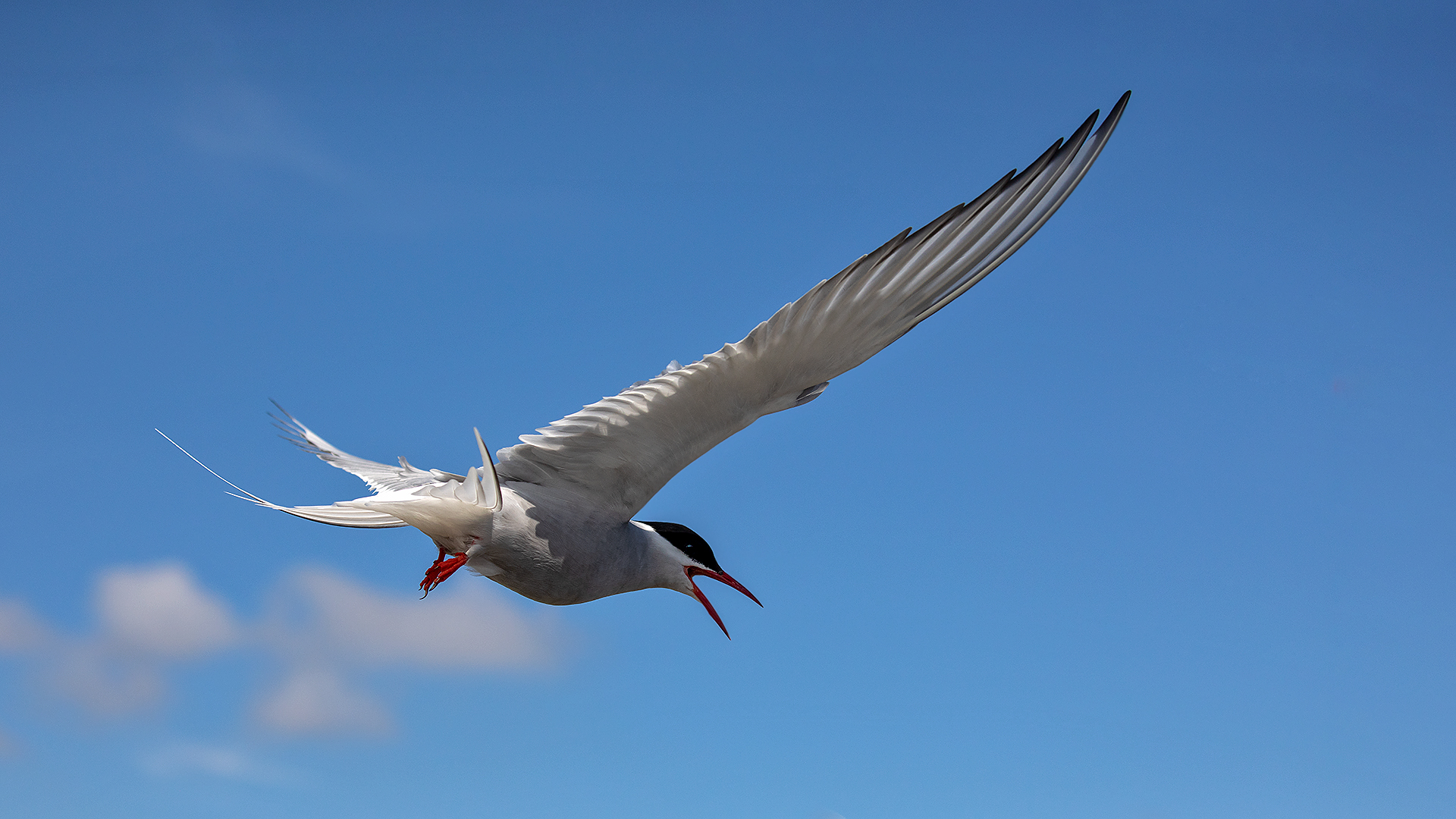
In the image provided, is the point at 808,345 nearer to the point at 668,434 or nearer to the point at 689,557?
the point at 668,434

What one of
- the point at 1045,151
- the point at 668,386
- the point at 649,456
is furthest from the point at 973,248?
the point at 649,456

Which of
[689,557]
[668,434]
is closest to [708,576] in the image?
[689,557]

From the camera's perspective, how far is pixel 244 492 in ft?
14.3

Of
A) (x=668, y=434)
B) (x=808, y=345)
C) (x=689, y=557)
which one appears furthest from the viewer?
(x=689, y=557)

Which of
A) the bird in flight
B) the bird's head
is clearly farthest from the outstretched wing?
the bird's head

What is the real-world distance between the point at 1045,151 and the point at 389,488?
12.5 feet

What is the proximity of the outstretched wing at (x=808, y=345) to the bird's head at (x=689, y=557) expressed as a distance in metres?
0.62

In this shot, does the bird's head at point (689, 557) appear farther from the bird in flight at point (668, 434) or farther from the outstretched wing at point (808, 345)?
the outstretched wing at point (808, 345)

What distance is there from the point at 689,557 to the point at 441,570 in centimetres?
129

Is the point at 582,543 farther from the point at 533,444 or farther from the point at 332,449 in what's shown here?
the point at 332,449

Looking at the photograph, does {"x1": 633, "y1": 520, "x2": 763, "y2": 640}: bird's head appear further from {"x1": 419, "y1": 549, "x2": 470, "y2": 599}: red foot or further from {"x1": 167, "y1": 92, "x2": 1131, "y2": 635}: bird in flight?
{"x1": 419, "y1": 549, "x2": 470, "y2": 599}: red foot

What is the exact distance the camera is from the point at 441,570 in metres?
4.40

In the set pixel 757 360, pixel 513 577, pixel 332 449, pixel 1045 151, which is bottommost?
pixel 513 577

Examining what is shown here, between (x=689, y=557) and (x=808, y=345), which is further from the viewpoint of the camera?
(x=689, y=557)
